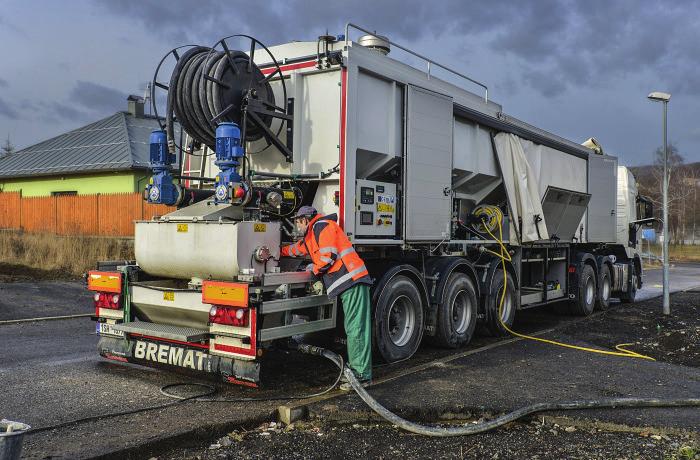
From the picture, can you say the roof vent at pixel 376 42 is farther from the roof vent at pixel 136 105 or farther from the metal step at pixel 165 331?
the roof vent at pixel 136 105

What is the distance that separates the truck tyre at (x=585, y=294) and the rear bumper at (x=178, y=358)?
8153mm

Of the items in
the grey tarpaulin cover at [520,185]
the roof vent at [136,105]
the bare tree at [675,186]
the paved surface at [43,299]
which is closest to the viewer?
the grey tarpaulin cover at [520,185]

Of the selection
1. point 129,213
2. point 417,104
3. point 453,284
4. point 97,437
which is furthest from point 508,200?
point 129,213

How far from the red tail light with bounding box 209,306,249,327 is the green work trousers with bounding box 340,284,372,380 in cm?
100

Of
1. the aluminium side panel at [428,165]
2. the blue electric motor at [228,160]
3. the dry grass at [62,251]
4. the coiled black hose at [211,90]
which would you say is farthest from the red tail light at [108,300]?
the dry grass at [62,251]

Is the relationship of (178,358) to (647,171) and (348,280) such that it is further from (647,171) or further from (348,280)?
(647,171)

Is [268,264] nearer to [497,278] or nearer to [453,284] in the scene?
[453,284]

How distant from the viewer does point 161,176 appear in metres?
6.82

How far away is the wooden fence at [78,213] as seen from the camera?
20.9 metres

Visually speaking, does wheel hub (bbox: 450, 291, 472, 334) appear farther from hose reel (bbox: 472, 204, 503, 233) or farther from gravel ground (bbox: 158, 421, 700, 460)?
gravel ground (bbox: 158, 421, 700, 460)

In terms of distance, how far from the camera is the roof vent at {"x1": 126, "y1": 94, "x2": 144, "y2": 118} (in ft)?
100

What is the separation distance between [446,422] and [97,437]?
8.69ft

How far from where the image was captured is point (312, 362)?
7.36 meters

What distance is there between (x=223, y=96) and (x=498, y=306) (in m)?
5.09
